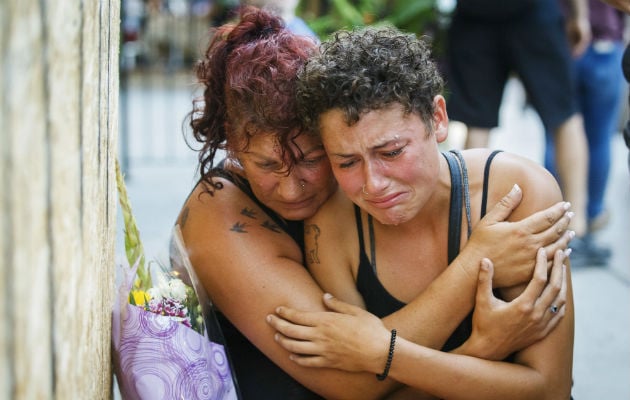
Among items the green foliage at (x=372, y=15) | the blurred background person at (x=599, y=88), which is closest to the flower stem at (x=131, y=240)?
the blurred background person at (x=599, y=88)

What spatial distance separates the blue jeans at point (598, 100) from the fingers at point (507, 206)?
10.2 ft

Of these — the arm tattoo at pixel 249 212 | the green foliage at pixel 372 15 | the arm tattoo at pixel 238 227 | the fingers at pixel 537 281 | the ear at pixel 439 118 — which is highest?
the green foliage at pixel 372 15

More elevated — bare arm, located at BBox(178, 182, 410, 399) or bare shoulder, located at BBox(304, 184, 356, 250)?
bare shoulder, located at BBox(304, 184, 356, 250)

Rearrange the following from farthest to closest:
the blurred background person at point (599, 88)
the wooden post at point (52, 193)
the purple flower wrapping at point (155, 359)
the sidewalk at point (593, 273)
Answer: the blurred background person at point (599, 88)
the sidewalk at point (593, 273)
the purple flower wrapping at point (155, 359)
the wooden post at point (52, 193)

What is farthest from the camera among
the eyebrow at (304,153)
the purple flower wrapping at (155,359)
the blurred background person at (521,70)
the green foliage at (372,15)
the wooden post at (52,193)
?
the green foliage at (372,15)

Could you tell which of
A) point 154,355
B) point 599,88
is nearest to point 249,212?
point 154,355

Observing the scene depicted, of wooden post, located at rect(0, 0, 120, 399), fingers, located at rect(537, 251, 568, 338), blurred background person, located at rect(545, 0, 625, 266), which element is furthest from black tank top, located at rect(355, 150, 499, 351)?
blurred background person, located at rect(545, 0, 625, 266)

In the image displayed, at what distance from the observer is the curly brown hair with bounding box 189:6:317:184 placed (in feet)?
7.03

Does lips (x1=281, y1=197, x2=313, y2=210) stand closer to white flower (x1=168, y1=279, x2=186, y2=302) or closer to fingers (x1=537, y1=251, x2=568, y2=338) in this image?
white flower (x1=168, y1=279, x2=186, y2=302)

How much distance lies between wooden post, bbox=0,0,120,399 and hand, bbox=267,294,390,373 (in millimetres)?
607

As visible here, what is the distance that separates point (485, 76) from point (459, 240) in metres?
2.72

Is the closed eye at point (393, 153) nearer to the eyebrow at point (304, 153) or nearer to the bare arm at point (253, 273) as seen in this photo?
the eyebrow at point (304, 153)

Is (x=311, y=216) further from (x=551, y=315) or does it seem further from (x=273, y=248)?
(x=551, y=315)

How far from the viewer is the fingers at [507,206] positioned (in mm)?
2145
